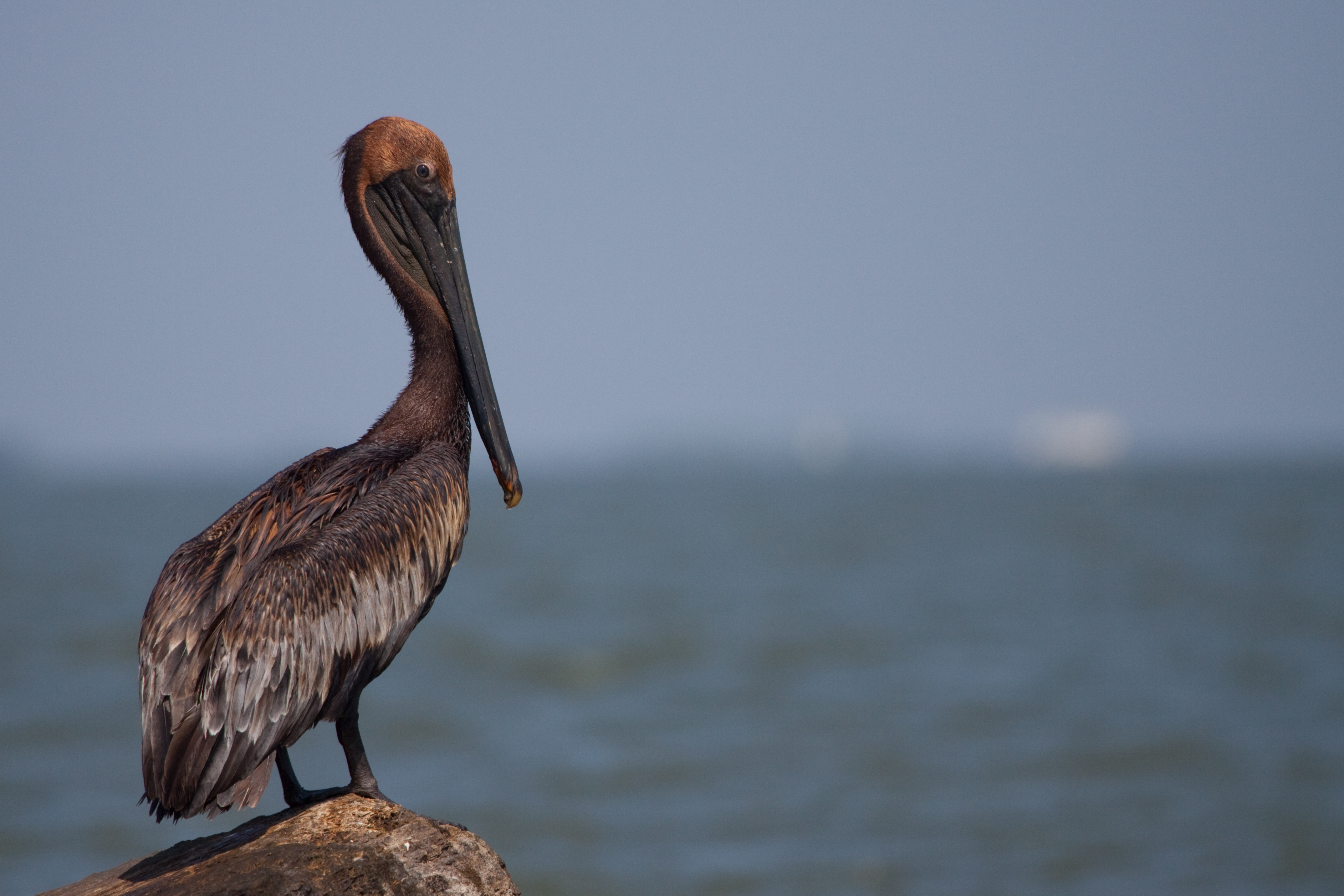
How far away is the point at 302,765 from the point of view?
18.5m

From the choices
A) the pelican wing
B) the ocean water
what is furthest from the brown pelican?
the ocean water

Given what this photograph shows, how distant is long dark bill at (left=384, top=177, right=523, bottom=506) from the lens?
223 inches

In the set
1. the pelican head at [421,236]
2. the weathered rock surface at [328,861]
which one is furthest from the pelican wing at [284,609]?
the pelican head at [421,236]

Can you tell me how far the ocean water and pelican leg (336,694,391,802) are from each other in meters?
10.1

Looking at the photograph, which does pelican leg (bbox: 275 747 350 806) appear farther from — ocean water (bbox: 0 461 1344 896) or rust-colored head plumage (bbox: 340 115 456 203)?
ocean water (bbox: 0 461 1344 896)

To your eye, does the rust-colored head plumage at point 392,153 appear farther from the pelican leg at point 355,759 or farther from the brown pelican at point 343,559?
the pelican leg at point 355,759

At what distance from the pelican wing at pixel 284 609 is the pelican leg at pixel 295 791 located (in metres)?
0.29

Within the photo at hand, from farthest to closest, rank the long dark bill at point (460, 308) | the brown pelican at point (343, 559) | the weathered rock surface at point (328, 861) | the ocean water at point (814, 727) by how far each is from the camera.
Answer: the ocean water at point (814, 727) → the long dark bill at point (460, 308) → the brown pelican at point (343, 559) → the weathered rock surface at point (328, 861)

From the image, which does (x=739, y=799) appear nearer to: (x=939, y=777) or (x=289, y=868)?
(x=939, y=777)

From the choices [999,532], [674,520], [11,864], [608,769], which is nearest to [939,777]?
[608,769]

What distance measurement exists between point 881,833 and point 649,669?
12.0 m

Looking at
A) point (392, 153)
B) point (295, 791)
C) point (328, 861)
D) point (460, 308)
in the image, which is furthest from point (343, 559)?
point (392, 153)

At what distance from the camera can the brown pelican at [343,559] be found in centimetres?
449

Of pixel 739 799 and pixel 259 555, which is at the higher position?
pixel 259 555
